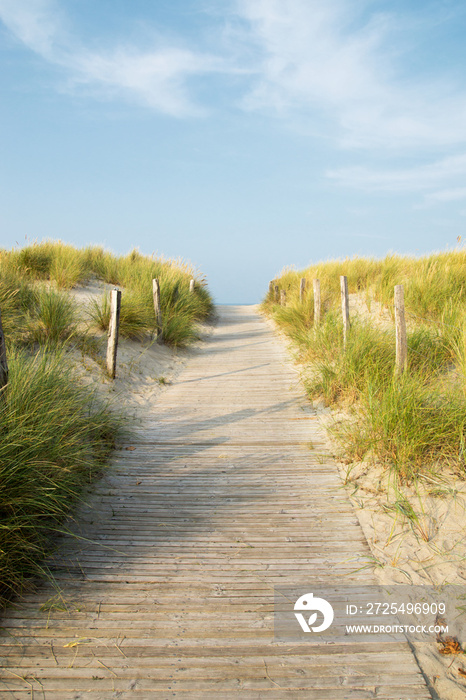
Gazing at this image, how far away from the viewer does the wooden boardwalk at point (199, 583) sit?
2100 millimetres

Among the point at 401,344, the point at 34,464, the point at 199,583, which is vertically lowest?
the point at 199,583

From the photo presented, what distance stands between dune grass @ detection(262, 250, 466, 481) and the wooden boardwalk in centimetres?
63

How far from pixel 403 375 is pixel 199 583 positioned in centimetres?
291

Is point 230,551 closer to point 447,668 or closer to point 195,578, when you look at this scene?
point 195,578

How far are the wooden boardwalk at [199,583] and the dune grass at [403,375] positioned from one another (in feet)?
2.08

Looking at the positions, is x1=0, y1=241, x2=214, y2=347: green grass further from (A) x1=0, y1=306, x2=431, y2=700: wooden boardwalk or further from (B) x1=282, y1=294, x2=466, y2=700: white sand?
(B) x1=282, y1=294, x2=466, y2=700: white sand

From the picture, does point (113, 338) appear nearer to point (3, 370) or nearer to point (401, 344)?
point (3, 370)

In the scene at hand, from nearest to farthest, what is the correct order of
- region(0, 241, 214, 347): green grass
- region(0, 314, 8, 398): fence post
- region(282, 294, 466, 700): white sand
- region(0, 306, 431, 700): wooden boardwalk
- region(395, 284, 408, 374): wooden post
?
region(0, 306, 431, 700): wooden boardwalk
region(282, 294, 466, 700): white sand
region(0, 314, 8, 398): fence post
region(395, 284, 408, 374): wooden post
region(0, 241, 214, 347): green grass

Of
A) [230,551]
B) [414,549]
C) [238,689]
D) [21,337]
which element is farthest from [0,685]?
[21,337]

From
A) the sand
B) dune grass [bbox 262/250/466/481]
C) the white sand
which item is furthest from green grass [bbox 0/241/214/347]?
the white sand

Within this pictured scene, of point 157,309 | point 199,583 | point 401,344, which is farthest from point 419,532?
point 157,309

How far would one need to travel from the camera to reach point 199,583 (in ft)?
9.07

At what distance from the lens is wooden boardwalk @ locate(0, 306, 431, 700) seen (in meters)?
2.10

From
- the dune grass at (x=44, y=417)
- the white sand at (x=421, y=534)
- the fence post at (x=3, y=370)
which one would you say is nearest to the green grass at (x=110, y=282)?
the dune grass at (x=44, y=417)
